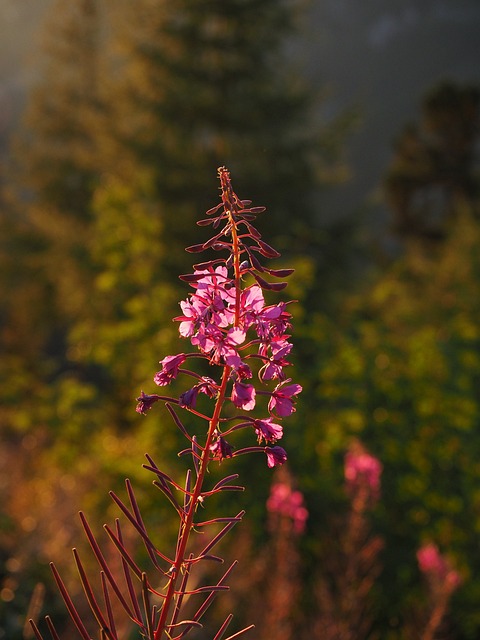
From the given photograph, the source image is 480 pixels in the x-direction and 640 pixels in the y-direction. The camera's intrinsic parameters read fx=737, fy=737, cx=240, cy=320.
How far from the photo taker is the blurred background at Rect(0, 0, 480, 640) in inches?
230

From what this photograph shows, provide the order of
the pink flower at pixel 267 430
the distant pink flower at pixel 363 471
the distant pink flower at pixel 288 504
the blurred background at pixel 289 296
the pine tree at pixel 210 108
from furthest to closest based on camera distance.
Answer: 1. the pine tree at pixel 210 108
2. the blurred background at pixel 289 296
3. the distant pink flower at pixel 288 504
4. the distant pink flower at pixel 363 471
5. the pink flower at pixel 267 430

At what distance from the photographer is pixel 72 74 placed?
64.0 feet

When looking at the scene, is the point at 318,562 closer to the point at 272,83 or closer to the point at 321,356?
the point at 321,356

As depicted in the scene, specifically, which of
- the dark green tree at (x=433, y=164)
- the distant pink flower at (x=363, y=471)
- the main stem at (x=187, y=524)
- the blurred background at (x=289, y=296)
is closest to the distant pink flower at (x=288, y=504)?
the blurred background at (x=289, y=296)

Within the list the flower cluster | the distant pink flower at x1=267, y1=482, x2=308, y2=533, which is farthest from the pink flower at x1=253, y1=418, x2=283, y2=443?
the distant pink flower at x1=267, y1=482, x2=308, y2=533

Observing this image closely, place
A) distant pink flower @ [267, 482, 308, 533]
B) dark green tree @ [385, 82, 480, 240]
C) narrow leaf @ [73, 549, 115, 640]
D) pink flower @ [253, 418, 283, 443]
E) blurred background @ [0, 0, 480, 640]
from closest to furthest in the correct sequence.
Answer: narrow leaf @ [73, 549, 115, 640] < pink flower @ [253, 418, 283, 443] < distant pink flower @ [267, 482, 308, 533] < blurred background @ [0, 0, 480, 640] < dark green tree @ [385, 82, 480, 240]

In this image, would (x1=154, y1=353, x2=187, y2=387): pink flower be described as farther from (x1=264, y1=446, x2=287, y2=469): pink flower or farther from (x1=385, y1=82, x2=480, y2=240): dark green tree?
(x1=385, y1=82, x2=480, y2=240): dark green tree

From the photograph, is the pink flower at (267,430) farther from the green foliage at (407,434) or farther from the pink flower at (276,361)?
the green foliage at (407,434)

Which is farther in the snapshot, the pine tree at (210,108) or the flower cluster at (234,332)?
the pine tree at (210,108)

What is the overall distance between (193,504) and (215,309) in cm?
30

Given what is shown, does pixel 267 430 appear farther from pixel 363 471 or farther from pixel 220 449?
pixel 363 471

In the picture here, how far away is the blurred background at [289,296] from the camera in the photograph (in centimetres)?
585

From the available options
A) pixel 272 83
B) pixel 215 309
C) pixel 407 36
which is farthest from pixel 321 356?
pixel 407 36

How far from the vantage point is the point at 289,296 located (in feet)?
21.8
